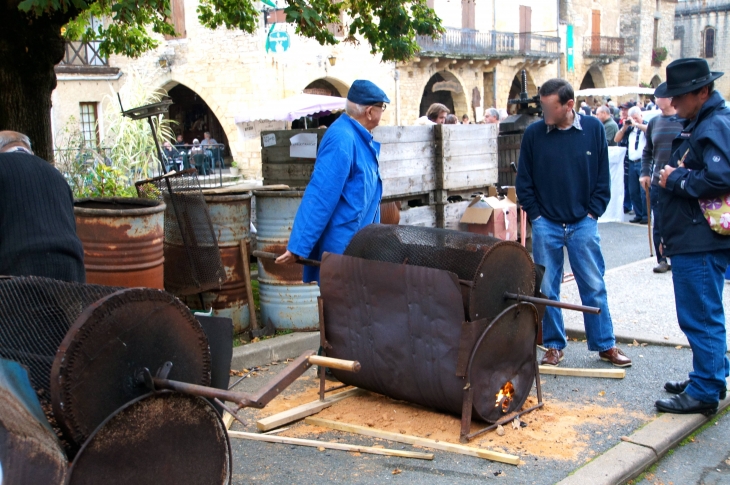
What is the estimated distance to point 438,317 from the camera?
4.07 m

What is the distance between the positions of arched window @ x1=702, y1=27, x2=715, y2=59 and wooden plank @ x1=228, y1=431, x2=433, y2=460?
61856 millimetres

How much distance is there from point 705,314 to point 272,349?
3.09 metres

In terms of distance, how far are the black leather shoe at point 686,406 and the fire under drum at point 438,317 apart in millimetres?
735

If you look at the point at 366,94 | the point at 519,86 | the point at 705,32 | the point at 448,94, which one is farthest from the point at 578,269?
the point at 705,32

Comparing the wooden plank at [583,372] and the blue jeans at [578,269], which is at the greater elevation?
the blue jeans at [578,269]

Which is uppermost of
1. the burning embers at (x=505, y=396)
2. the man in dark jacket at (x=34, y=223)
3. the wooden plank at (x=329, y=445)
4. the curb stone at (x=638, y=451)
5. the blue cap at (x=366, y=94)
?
the blue cap at (x=366, y=94)

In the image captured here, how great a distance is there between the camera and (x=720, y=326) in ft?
14.3

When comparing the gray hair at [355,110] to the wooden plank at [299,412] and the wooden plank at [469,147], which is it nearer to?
the wooden plank at [299,412]

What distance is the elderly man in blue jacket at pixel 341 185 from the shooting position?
15.6 feet

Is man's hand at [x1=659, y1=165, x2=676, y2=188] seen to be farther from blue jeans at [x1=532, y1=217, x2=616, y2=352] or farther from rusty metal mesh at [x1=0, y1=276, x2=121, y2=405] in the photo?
rusty metal mesh at [x1=0, y1=276, x2=121, y2=405]

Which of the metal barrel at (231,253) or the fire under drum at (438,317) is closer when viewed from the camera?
the fire under drum at (438,317)

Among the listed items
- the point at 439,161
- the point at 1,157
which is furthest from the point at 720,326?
the point at 439,161

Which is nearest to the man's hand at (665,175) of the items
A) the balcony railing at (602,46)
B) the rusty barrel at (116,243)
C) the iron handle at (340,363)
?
the iron handle at (340,363)

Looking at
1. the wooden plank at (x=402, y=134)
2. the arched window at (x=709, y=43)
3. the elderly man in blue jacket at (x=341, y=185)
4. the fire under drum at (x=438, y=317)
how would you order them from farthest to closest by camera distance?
the arched window at (x=709, y=43) → the wooden plank at (x=402, y=134) → the elderly man in blue jacket at (x=341, y=185) → the fire under drum at (x=438, y=317)
